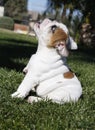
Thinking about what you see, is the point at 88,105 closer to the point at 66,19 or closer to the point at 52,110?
the point at 52,110

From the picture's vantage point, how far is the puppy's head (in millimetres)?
6664

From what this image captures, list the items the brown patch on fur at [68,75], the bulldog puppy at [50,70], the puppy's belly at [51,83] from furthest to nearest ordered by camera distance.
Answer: the brown patch on fur at [68,75] → the puppy's belly at [51,83] → the bulldog puppy at [50,70]

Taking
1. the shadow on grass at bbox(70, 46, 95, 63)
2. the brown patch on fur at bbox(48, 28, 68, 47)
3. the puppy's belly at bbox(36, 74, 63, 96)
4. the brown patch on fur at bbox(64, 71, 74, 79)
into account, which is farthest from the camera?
the shadow on grass at bbox(70, 46, 95, 63)

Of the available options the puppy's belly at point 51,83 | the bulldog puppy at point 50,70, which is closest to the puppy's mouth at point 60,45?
the bulldog puppy at point 50,70

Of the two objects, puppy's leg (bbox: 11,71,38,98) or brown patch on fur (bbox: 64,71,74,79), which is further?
brown patch on fur (bbox: 64,71,74,79)

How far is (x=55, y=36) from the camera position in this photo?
667 centimetres

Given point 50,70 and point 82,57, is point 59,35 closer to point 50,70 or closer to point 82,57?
point 50,70

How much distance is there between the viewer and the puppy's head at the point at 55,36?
6.66 meters

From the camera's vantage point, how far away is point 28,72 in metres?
6.88

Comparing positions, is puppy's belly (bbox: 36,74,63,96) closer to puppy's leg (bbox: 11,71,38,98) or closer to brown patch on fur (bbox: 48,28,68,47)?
puppy's leg (bbox: 11,71,38,98)

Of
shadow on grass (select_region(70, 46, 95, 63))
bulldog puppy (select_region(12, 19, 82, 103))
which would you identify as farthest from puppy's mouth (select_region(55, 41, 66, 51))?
shadow on grass (select_region(70, 46, 95, 63))

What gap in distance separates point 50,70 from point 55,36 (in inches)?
19.7

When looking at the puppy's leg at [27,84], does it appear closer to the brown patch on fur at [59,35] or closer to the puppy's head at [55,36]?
the puppy's head at [55,36]

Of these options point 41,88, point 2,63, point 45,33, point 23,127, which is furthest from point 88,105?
point 2,63
